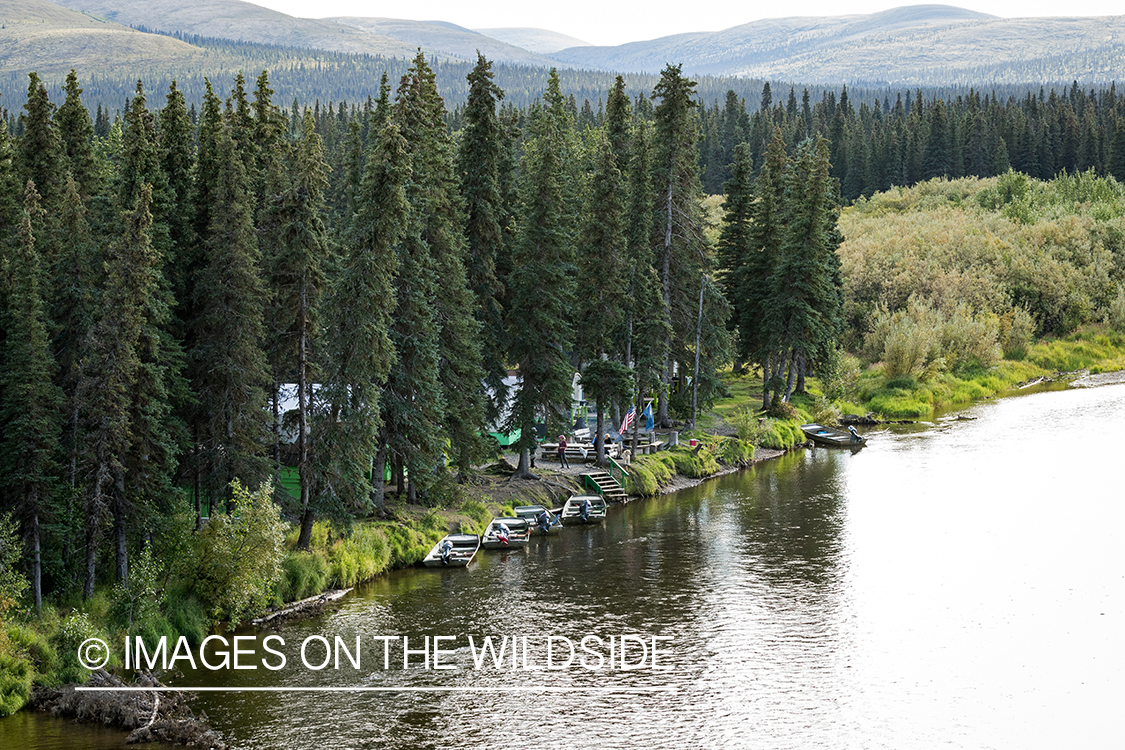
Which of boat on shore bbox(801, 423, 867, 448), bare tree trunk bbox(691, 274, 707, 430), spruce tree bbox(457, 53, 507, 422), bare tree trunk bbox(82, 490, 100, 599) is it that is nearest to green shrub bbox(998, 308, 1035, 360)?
boat on shore bbox(801, 423, 867, 448)

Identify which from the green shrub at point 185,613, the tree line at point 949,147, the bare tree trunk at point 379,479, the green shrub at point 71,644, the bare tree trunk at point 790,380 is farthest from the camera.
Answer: the tree line at point 949,147

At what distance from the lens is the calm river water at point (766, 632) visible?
24281 mm

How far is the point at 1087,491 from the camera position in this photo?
46.2 metres

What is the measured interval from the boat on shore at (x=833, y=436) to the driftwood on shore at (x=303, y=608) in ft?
124

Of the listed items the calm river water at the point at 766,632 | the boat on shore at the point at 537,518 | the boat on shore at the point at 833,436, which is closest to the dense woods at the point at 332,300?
the boat on shore at the point at 833,436

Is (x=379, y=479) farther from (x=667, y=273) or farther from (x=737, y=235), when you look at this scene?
(x=737, y=235)

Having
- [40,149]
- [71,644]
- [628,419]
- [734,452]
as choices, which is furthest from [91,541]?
[734,452]

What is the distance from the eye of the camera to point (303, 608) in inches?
1277

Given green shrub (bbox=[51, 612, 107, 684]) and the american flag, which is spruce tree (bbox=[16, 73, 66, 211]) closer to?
green shrub (bbox=[51, 612, 107, 684])

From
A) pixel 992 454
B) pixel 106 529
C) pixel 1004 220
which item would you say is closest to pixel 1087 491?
pixel 992 454

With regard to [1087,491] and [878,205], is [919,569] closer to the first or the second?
[1087,491]

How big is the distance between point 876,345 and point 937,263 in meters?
13.9

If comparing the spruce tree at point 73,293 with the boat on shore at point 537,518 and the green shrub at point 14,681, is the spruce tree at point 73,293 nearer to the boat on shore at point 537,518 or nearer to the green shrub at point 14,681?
the green shrub at point 14,681

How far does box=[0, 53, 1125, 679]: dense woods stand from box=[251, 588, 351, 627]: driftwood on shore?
1621 millimetres
